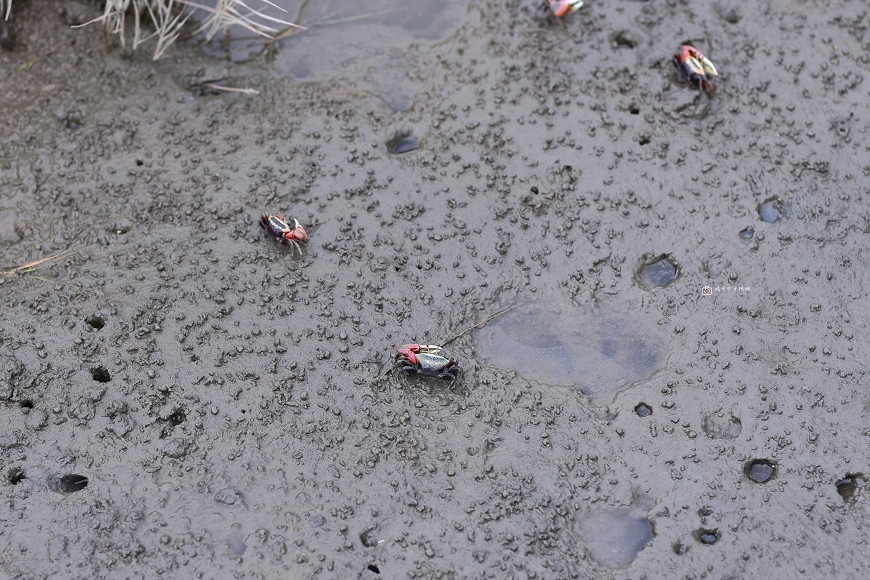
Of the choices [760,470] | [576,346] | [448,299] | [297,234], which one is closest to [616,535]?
[760,470]

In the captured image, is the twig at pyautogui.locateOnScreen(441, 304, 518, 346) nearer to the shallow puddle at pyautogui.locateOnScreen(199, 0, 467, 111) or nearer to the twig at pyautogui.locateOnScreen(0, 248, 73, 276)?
the shallow puddle at pyautogui.locateOnScreen(199, 0, 467, 111)

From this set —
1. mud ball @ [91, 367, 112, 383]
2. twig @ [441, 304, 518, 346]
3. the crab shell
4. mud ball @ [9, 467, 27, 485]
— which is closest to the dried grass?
the crab shell

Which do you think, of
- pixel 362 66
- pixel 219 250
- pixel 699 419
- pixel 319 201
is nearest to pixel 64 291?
pixel 219 250

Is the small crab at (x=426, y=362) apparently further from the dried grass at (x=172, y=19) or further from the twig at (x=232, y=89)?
the dried grass at (x=172, y=19)

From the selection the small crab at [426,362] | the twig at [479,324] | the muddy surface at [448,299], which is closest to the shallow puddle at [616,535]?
the muddy surface at [448,299]

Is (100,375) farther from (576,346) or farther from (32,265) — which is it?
(576,346)

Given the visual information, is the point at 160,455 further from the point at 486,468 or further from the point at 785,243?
the point at 785,243
